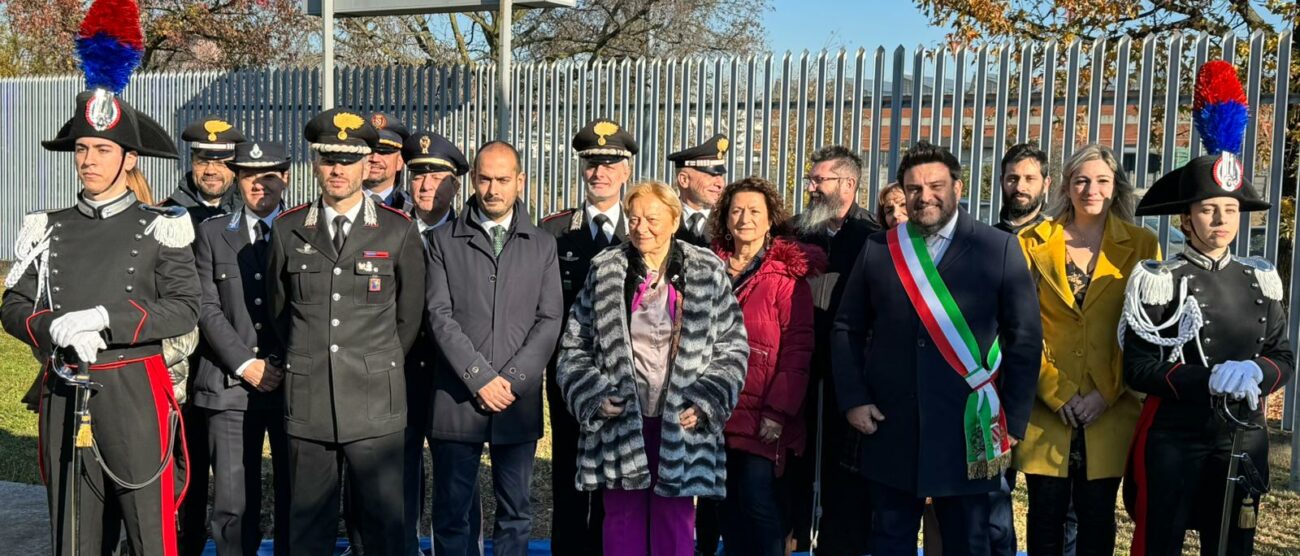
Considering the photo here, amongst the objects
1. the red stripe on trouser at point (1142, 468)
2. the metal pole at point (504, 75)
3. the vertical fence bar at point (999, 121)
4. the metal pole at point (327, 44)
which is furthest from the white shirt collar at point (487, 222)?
the metal pole at point (327, 44)

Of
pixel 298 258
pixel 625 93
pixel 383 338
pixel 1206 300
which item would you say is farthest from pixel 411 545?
pixel 625 93

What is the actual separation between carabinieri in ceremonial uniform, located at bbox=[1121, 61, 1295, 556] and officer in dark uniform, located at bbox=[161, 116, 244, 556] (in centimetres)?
356

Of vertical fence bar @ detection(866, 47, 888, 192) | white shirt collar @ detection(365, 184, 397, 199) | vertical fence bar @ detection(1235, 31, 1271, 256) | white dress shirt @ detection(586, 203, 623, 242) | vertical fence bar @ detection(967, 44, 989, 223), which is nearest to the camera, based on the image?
white dress shirt @ detection(586, 203, 623, 242)

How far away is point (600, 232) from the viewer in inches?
202

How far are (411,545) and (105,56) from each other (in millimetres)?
2234

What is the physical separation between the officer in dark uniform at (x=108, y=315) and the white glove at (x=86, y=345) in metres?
0.08

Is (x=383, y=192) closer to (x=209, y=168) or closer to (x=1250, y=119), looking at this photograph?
(x=209, y=168)

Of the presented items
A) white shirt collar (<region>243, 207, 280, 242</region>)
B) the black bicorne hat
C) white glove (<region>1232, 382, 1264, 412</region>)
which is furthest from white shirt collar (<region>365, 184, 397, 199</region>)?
white glove (<region>1232, 382, 1264, 412</region>)

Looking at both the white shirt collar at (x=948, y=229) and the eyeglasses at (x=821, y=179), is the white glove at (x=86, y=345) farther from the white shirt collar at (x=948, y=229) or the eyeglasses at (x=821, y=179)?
the white shirt collar at (x=948, y=229)

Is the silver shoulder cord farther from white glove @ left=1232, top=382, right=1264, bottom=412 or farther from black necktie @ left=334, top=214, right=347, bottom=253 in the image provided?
black necktie @ left=334, top=214, right=347, bottom=253

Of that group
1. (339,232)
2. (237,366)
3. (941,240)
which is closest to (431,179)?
(339,232)

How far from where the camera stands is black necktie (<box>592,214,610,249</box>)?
16.8 ft

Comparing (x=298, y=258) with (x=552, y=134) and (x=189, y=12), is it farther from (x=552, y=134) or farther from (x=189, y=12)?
(x=189, y=12)

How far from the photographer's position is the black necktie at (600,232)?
16.8 ft
